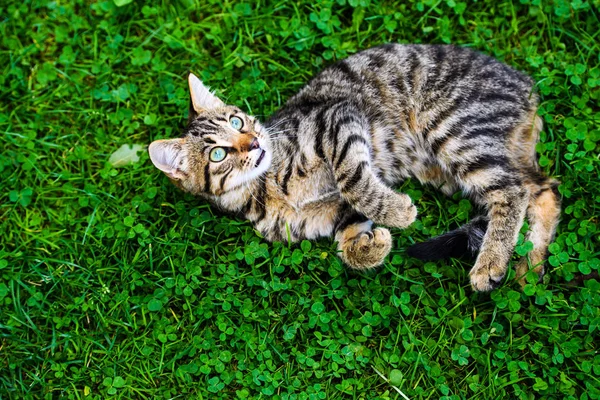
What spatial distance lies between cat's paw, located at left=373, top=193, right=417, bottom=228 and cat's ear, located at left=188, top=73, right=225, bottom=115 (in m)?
1.30

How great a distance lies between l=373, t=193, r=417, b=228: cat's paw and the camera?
11.6 ft

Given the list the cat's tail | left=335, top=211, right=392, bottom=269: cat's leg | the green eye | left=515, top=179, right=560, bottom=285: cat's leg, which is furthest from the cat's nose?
left=515, top=179, right=560, bottom=285: cat's leg

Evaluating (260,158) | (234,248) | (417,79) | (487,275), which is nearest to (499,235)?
(487,275)

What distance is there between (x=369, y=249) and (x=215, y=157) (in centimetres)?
109

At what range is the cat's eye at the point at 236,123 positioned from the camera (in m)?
3.76

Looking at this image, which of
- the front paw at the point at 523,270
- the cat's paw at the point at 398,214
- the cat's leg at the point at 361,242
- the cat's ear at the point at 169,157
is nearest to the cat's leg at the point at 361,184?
the cat's paw at the point at 398,214

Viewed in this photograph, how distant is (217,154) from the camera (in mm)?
3648

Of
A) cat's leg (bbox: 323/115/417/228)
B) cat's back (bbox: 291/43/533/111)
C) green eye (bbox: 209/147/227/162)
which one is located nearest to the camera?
cat's leg (bbox: 323/115/417/228)

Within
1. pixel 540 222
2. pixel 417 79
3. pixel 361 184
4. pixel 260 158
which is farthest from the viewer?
pixel 417 79

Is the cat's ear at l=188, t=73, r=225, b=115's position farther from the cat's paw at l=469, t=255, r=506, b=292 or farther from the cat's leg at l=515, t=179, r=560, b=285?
the cat's leg at l=515, t=179, r=560, b=285

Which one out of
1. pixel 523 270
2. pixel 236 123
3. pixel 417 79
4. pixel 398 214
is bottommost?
pixel 523 270

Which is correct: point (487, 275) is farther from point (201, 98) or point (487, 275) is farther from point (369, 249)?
→ point (201, 98)

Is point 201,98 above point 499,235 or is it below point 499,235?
above

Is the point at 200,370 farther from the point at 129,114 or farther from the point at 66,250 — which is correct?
the point at 129,114
